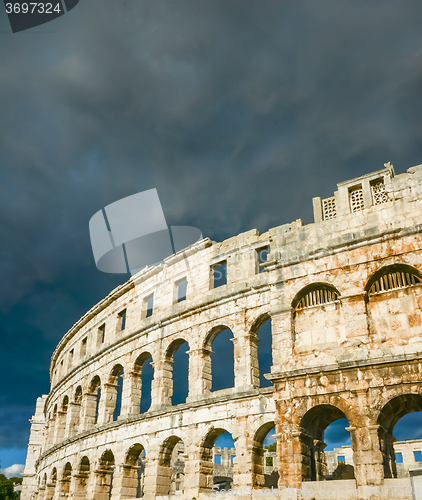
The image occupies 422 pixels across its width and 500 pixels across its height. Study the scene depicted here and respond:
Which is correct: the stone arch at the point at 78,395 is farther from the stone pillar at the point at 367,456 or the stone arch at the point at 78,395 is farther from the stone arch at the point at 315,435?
the stone pillar at the point at 367,456

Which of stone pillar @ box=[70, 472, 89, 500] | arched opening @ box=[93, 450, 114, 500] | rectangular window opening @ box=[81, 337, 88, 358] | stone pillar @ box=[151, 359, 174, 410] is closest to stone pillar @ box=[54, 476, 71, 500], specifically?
stone pillar @ box=[70, 472, 89, 500]

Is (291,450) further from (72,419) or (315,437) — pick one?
(72,419)

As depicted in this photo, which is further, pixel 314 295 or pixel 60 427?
pixel 60 427

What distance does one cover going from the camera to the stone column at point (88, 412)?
2595cm

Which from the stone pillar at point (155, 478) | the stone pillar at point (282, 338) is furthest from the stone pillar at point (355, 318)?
the stone pillar at point (155, 478)

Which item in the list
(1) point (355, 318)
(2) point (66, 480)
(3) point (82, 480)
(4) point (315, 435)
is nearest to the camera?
(1) point (355, 318)

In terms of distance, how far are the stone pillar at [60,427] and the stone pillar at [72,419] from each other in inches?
88.2

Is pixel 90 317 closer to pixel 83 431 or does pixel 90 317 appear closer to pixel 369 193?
pixel 83 431

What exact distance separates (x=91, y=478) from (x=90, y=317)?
10.2 meters

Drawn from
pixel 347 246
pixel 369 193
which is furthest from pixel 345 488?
pixel 369 193

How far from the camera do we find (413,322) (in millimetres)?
A: 13062

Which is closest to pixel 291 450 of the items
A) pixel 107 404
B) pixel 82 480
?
pixel 107 404

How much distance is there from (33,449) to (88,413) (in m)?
21.3

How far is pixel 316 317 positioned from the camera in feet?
47.6
